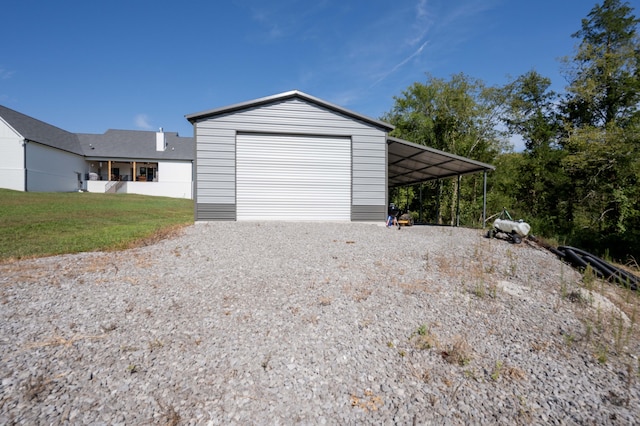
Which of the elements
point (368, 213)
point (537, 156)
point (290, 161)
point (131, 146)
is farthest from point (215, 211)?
point (131, 146)

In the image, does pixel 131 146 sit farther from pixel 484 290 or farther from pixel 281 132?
pixel 484 290

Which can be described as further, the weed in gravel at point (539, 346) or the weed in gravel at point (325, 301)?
the weed in gravel at point (325, 301)

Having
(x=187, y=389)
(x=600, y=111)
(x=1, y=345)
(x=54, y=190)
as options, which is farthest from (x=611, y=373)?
(x=54, y=190)

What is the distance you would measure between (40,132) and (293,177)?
25568mm

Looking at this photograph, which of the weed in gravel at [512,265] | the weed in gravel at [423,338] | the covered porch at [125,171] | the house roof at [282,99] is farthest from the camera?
the covered porch at [125,171]

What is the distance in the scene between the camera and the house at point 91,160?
69.3ft

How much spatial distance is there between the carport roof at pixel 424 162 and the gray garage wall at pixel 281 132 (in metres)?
1.14

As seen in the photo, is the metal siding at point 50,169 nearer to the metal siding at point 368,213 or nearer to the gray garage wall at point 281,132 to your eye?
the gray garage wall at point 281,132

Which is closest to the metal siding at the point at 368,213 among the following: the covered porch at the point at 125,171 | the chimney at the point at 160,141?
the covered porch at the point at 125,171

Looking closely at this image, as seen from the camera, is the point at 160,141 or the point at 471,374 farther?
the point at 160,141

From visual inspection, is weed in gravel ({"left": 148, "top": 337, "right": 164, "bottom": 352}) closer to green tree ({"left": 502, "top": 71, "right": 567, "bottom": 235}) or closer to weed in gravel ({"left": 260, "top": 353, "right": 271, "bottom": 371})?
weed in gravel ({"left": 260, "top": 353, "right": 271, "bottom": 371})

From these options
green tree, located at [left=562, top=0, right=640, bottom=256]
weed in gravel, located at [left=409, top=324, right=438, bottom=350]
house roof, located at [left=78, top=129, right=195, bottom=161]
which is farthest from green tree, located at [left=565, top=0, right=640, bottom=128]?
house roof, located at [left=78, top=129, right=195, bottom=161]

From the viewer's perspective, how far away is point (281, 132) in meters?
9.98

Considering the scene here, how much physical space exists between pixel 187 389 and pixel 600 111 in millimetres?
24769
